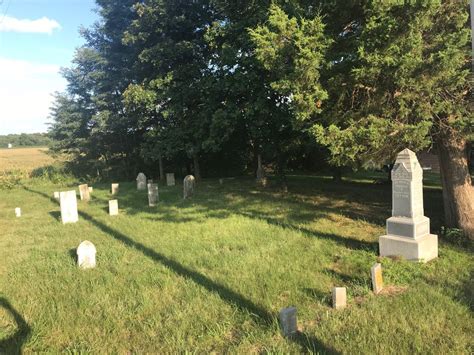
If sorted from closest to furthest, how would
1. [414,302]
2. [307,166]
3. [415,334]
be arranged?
[415,334]
[414,302]
[307,166]

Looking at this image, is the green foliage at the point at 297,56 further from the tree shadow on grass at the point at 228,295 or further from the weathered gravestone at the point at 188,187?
the weathered gravestone at the point at 188,187

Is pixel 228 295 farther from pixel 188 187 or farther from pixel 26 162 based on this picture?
pixel 26 162

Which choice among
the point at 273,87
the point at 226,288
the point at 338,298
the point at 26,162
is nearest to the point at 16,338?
the point at 226,288

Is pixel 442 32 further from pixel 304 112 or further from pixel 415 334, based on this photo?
pixel 415 334

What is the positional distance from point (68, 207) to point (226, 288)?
7863mm

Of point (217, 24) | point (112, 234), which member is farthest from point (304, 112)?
point (217, 24)

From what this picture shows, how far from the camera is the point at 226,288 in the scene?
6266 millimetres

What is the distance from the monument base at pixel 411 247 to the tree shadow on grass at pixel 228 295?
3240 mm

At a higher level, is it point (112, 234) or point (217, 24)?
point (217, 24)

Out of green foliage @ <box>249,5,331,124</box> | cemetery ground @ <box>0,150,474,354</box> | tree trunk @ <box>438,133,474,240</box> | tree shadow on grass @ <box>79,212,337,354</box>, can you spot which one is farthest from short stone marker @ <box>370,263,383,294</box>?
tree trunk @ <box>438,133,474,240</box>

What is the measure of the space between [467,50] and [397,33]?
1.36 meters

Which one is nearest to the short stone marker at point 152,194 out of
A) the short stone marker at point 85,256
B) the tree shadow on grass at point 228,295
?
the tree shadow on grass at point 228,295

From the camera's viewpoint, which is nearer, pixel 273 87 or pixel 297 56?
pixel 297 56

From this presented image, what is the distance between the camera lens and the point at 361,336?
15.0 feet
